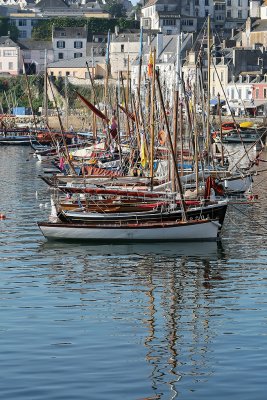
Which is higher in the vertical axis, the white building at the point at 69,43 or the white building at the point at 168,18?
the white building at the point at 168,18

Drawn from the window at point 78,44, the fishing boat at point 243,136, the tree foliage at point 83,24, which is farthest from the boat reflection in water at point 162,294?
the tree foliage at point 83,24

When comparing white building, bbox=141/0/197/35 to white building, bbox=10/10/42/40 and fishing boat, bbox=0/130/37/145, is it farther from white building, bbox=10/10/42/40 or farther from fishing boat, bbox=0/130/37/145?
fishing boat, bbox=0/130/37/145

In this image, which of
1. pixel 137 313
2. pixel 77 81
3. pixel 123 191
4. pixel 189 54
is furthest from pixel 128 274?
pixel 77 81

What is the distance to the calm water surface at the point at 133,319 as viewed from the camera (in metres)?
28.0

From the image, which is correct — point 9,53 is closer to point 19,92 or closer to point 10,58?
point 10,58

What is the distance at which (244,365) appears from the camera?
29359mm

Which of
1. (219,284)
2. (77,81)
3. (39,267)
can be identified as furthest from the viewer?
(77,81)

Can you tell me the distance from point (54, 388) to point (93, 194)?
27226 millimetres

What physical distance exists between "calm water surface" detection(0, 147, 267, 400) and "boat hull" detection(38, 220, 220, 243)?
48cm

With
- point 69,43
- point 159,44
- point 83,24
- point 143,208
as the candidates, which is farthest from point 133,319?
point 83,24

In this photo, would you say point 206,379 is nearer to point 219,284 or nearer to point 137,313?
point 137,313

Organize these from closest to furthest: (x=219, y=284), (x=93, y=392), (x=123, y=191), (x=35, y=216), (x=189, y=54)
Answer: (x=93, y=392)
(x=219, y=284)
(x=123, y=191)
(x=35, y=216)
(x=189, y=54)

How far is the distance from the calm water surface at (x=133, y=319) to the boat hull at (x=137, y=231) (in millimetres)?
481

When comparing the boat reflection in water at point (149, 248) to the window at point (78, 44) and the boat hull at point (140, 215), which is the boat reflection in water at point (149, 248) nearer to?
the boat hull at point (140, 215)
